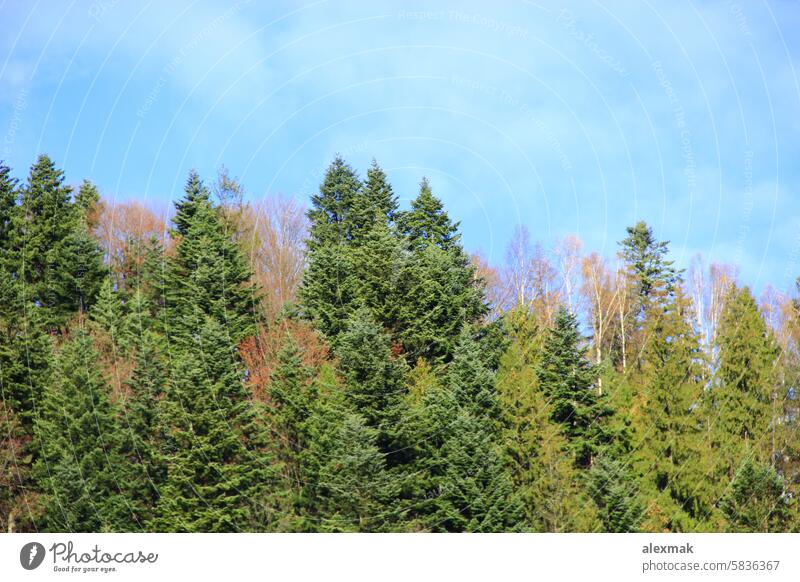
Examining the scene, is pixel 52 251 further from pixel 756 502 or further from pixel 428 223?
pixel 756 502

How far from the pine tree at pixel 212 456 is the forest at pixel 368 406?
0.12m

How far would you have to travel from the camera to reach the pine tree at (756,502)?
42.2 metres

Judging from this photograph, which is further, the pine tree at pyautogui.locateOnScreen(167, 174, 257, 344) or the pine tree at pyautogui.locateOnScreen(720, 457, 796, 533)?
the pine tree at pyautogui.locateOnScreen(167, 174, 257, 344)

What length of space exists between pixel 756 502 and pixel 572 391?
9.56m

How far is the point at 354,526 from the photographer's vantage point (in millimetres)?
39594

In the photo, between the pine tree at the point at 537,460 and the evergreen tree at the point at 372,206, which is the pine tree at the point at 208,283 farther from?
the pine tree at the point at 537,460

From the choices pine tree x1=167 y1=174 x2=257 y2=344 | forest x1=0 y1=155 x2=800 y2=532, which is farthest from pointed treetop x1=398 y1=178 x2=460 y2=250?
pine tree x1=167 y1=174 x2=257 y2=344

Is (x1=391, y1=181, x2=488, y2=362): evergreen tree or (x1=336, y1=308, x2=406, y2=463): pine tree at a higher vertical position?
(x1=391, y1=181, x2=488, y2=362): evergreen tree

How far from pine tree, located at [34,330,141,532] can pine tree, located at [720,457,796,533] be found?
26027mm

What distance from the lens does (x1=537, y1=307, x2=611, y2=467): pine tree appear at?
4656cm

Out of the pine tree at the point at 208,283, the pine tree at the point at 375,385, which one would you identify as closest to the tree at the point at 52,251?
the pine tree at the point at 208,283

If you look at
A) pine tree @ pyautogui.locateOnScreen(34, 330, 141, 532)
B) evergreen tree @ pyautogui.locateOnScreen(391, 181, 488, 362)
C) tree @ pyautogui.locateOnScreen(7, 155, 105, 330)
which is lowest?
pine tree @ pyautogui.locateOnScreen(34, 330, 141, 532)

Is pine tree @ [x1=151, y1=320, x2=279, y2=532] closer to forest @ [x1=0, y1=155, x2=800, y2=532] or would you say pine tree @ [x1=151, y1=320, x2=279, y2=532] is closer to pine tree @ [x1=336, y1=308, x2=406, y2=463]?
forest @ [x1=0, y1=155, x2=800, y2=532]

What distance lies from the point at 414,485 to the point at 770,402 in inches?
781
